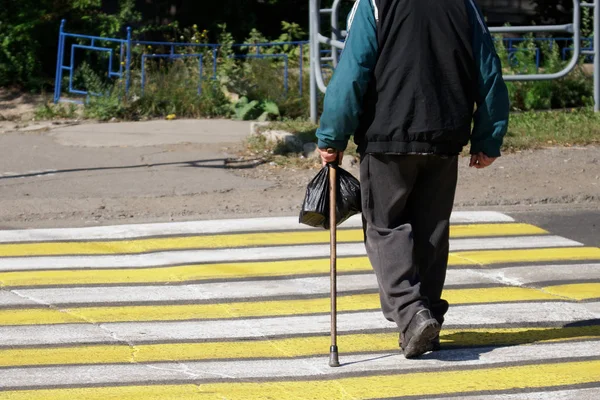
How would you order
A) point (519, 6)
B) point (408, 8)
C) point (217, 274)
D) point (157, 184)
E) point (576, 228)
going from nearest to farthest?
point (408, 8) < point (217, 274) < point (576, 228) < point (157, 184) < point (519, 6)

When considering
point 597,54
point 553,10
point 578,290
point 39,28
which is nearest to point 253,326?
point 578,290

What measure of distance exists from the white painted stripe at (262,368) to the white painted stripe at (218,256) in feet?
7.10

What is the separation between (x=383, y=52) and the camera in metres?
4.79

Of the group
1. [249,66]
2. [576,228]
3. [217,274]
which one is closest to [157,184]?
[217,274]

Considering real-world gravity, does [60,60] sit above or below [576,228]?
above

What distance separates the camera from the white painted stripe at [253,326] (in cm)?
555

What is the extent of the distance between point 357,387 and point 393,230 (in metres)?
0.77

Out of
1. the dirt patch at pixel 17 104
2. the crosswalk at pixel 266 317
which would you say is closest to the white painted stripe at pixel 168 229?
the crosswalk at pixel 266 317

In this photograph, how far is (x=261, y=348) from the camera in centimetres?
537

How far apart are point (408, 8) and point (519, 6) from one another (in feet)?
68.9

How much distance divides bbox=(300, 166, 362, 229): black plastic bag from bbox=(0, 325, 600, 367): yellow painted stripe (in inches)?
28.3

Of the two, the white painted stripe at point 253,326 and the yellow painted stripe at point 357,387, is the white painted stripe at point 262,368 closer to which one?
the yellow painted stripe at point 357,387

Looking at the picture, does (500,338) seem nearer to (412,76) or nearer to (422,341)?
(422,341)

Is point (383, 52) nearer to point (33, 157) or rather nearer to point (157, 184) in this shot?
point (157, 184)
